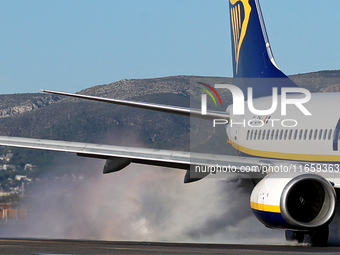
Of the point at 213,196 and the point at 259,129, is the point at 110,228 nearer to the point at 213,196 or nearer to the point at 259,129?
the point at 213,196

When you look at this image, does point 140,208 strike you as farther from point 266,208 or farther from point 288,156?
point 266,208

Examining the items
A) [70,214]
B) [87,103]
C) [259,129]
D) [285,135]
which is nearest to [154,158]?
[285,135]

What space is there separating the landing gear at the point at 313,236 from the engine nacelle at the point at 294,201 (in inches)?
36.2

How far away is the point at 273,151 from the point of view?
1652cm

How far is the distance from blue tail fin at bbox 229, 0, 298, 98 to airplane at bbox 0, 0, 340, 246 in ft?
0.10

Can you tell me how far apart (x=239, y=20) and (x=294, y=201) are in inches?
398

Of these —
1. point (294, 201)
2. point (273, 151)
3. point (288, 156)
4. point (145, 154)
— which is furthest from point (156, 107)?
point (294, 201)

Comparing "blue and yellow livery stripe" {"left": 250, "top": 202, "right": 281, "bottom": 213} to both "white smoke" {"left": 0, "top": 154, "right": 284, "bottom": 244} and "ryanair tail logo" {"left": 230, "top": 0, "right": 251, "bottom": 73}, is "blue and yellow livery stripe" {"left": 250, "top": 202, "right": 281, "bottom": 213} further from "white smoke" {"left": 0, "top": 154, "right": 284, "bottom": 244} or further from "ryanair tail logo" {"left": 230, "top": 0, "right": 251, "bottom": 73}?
"ryanair tail logo" {"left": 230, "top": 0, "right": 251, "bottom": 73}

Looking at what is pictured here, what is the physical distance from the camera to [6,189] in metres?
22.0

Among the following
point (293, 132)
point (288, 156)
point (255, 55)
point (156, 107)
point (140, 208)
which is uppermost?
point (255, 55)

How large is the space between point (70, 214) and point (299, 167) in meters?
9.34

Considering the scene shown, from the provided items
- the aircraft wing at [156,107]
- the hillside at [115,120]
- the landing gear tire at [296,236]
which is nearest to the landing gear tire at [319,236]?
the landing gear tire at [296,236]

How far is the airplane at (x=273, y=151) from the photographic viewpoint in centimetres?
1215

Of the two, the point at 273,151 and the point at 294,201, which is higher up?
the point at 273,151
